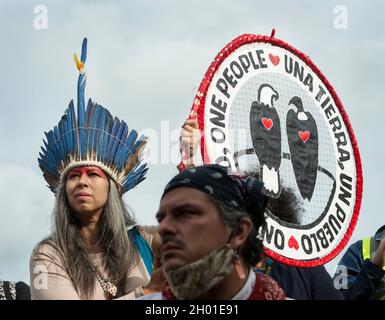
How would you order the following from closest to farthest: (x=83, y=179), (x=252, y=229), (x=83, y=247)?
(x=252, y=229)
(x=83, y=247)
(x=83, y=179)

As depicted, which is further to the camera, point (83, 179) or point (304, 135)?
point (304, 135)

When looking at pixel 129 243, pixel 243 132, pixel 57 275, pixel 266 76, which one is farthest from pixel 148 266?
pixel 266 76

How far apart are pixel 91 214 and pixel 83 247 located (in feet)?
0.63

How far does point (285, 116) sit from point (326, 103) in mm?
484

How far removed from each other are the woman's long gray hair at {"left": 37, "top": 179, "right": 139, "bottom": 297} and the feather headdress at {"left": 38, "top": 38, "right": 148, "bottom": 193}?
194 millimetres

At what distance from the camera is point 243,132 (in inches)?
198

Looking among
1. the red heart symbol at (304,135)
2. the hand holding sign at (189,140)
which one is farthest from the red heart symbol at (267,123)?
the hand holding sign at (189,140)

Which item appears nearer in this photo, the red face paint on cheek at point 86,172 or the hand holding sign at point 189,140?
the hand holding sign at point 189,140

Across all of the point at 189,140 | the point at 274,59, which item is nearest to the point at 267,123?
the point at 274,59

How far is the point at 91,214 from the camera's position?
16.6ft

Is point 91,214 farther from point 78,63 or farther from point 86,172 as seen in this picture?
point 78,63

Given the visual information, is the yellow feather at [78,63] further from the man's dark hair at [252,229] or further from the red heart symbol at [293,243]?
the man's dark hair at [252,229]

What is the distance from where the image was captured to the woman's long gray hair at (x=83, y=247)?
4.88 m

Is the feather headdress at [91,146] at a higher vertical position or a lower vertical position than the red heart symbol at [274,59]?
lower
